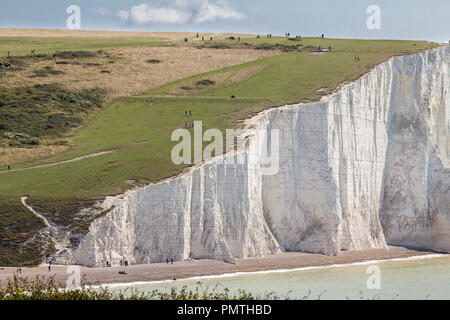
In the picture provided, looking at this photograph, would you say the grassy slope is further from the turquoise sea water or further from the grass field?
the turquoise sea water

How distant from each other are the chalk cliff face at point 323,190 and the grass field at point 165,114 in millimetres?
2581

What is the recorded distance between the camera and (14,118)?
7812cm

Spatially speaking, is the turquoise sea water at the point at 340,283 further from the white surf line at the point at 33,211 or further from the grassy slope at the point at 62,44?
the grassy slope at the point at 62,44

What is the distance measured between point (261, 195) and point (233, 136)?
18.4 ft

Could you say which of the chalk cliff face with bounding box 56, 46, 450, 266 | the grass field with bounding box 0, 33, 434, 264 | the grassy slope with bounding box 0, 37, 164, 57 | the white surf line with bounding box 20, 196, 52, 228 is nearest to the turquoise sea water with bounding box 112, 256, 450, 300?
the chalk cliff face with bounding box 56, 46, 450, 266

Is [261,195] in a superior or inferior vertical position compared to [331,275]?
superior

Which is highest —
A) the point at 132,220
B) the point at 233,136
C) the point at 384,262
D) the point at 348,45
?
the point at 348,45

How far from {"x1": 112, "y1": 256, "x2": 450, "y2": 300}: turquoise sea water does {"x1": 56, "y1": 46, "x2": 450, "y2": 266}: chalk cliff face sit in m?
5.26

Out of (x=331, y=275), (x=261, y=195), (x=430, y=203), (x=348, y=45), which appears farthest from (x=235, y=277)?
(x=348, y=45)

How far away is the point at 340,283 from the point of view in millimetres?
51156

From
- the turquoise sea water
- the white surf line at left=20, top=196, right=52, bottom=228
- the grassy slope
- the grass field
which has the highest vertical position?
the grassy slope

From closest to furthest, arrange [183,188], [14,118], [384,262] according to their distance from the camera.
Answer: [183,188]
[384,262]
[14,118]

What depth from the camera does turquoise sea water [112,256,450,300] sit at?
46.6 m

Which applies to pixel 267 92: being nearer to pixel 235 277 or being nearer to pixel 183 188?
pixel 183 188
